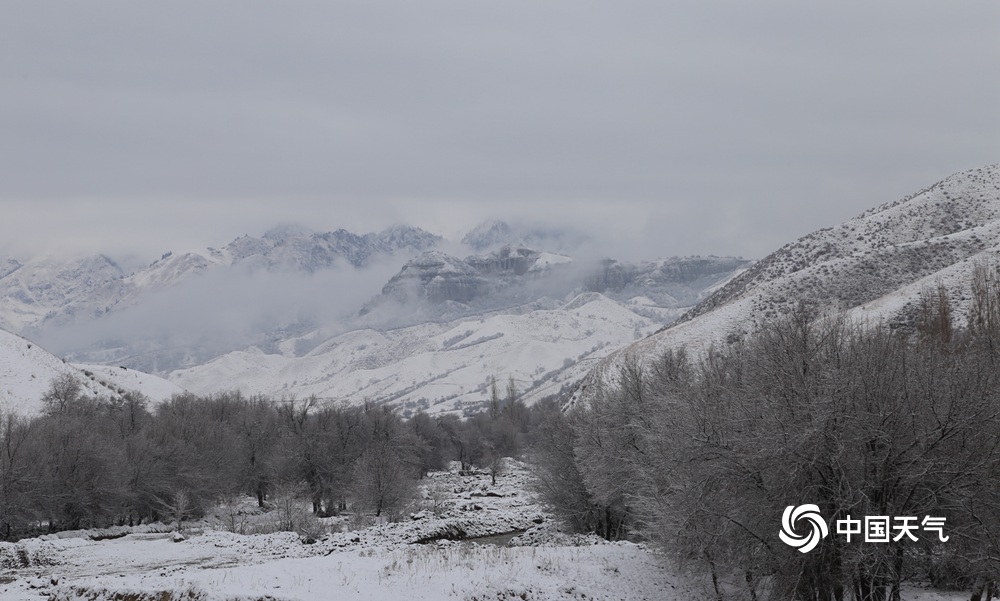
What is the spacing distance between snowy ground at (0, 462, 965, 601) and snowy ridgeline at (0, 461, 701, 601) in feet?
0.17

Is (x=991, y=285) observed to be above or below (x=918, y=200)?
below

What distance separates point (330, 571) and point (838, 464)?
15.2 meters

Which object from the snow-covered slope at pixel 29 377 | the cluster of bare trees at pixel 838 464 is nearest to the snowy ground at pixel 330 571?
the cluster of bare trees at pixel 838 464

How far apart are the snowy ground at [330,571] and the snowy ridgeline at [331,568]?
0.05m

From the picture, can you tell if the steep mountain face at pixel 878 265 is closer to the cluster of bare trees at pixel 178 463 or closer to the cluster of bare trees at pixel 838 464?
the cluster of bare trees at pixel 178 463

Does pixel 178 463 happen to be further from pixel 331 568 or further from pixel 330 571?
pixel 330 571

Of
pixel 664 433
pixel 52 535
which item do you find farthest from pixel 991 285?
pixel 52 535

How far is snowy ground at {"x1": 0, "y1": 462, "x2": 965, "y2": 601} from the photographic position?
22922 mm

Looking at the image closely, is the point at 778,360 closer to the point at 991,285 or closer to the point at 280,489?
the point at 280,489

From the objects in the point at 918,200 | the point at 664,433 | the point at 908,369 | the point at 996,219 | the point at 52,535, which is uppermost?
the point at 918,200

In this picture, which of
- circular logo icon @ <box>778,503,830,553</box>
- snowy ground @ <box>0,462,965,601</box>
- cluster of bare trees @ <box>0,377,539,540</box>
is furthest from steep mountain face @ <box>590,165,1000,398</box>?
circular logo icon @ <box>778,503,830,553</box>

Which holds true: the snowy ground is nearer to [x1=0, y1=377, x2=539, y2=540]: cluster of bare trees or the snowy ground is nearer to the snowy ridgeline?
the snowy ridgeline

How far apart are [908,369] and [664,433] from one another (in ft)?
26.7

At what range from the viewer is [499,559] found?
2812cm
